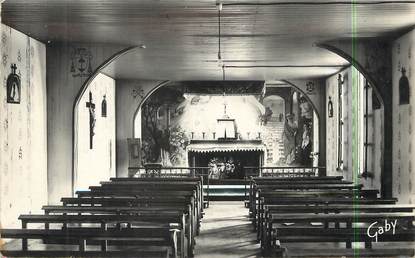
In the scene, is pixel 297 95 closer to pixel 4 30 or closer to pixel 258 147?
pixel 258 147

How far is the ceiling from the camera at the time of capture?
22.7 feet

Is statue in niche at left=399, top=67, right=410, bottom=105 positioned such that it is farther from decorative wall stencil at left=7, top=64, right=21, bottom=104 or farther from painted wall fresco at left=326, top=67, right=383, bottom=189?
decorative wall stencil at left=7, top=64, right=21, bottom=104

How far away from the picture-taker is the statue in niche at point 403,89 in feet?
28.3

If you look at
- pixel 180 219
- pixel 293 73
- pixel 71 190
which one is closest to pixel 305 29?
pixel 180 219

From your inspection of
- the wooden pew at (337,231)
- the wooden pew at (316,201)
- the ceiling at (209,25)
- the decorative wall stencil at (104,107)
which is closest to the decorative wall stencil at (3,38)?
the ceiling at (209,25)

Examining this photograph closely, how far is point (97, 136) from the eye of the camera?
13.9m

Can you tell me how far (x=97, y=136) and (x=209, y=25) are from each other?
260 inches

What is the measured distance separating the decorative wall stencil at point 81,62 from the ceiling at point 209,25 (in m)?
0.41

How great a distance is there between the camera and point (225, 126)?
20.0 m

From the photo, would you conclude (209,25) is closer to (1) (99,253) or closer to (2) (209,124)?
(1) (99,253)

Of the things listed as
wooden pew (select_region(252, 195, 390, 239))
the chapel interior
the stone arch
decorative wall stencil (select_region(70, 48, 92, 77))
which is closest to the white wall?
the chapel interior

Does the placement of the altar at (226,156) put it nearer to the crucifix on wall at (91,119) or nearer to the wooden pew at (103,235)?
the crucifix on wall at (91,119)

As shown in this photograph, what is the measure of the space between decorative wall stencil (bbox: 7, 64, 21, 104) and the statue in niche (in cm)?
580

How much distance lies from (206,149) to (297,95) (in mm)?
3860
